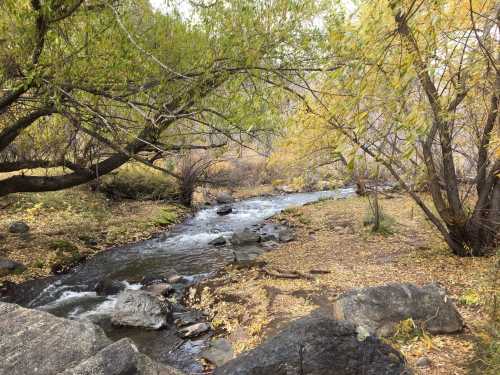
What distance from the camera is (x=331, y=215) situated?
51.3ft

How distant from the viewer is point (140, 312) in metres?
6.52

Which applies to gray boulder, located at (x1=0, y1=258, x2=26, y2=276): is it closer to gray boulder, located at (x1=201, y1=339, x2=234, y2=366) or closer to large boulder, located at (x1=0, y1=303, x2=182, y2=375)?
large boulder, located at (x1=0, y1=303, x2=182, y2=375)

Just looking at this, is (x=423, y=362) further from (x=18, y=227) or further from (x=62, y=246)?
(x=18, y=227)

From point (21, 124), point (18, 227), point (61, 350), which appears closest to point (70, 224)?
point (18, 227)

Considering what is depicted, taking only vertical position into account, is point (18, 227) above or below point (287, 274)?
above

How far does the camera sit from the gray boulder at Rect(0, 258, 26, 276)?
27.7ft

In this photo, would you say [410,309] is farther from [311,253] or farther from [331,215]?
[331,215]

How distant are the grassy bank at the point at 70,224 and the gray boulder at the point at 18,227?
159 millimetres

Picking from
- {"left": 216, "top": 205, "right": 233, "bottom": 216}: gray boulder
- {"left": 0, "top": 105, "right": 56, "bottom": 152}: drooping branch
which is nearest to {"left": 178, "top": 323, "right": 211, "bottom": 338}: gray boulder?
{"left": 0, "top": 105, "right": 56, "bottom": 152}: drooping branch

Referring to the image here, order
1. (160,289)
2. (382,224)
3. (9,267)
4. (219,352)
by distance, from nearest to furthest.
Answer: (219,352), (160,289), (9,267), (382,224)

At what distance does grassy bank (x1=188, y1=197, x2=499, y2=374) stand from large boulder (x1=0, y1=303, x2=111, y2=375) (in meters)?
2.16

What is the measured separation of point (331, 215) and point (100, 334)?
1248 centimetres

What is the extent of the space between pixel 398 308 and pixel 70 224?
11271mm

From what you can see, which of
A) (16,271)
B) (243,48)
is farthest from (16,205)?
(243,48)
